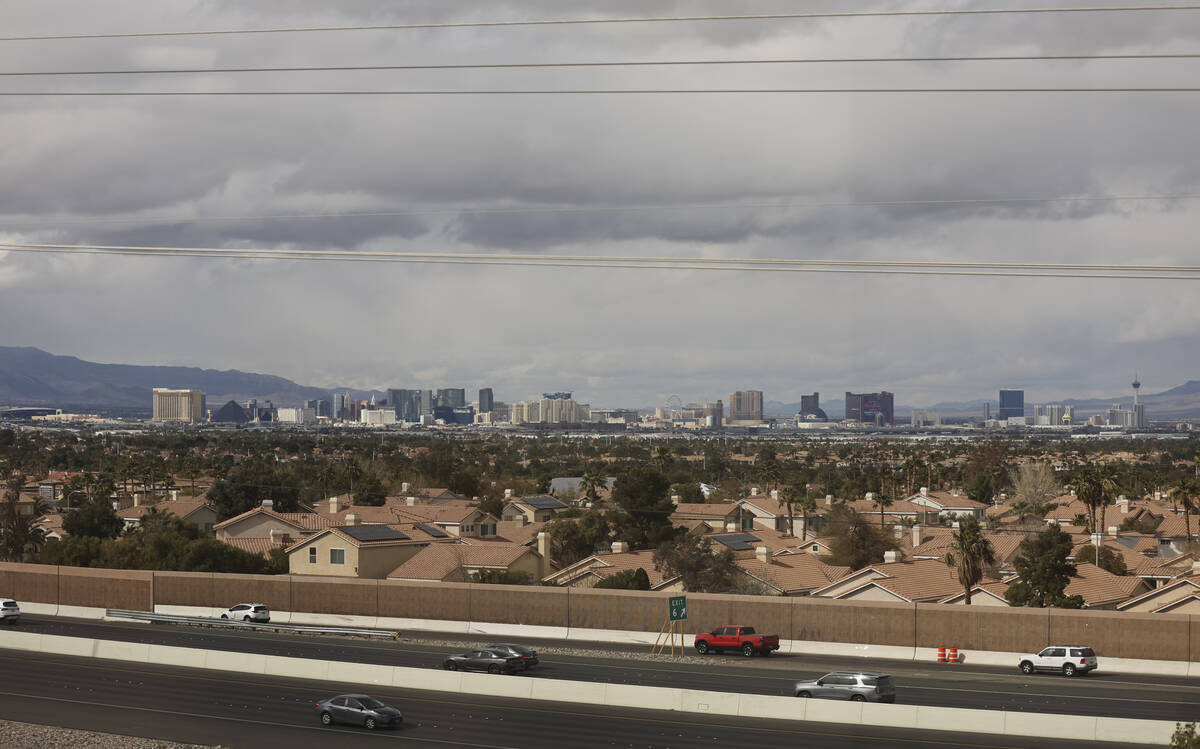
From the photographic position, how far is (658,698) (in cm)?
3428

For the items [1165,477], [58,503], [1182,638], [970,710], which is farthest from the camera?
[1165,477]

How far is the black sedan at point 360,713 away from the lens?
105 ft

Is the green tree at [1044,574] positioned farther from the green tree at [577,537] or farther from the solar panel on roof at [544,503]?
the solar panel on roof at [544,503]

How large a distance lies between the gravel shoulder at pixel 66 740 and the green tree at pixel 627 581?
115 feet

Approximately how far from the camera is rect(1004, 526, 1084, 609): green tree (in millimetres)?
59812

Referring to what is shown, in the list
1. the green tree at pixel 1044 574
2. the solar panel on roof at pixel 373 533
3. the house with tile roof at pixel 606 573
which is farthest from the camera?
the solar panel on roof at pixel 373 533

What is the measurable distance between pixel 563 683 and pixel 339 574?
38.6 m

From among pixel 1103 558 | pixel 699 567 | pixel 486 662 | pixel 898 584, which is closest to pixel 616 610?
pixel 486 662

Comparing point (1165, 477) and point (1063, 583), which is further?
point (1165, 477)

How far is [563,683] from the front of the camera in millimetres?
36156

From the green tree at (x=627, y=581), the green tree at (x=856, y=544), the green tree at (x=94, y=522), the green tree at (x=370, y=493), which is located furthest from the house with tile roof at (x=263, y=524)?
the green tree at (x=856, y=544)

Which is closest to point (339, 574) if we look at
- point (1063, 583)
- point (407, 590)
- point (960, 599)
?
point (407, 590)

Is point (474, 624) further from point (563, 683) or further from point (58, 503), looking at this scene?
point (58, 503)

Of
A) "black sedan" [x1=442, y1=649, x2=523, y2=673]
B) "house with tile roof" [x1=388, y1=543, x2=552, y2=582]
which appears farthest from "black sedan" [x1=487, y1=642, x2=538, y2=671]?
"house with tile roof" [x1=388, y1=543, x2=552, y2=582]
